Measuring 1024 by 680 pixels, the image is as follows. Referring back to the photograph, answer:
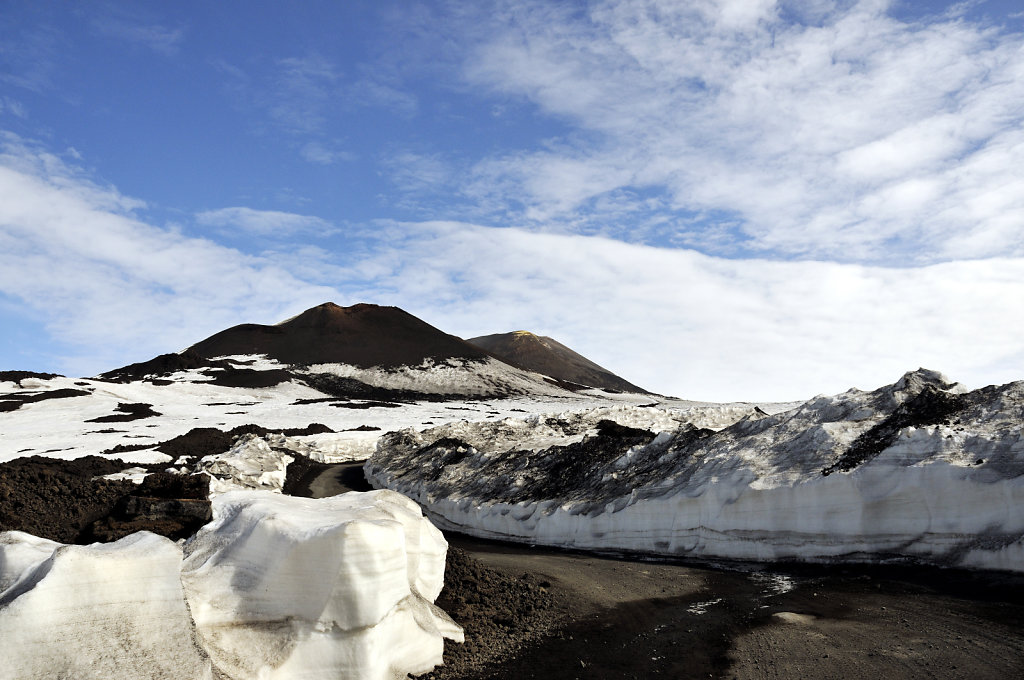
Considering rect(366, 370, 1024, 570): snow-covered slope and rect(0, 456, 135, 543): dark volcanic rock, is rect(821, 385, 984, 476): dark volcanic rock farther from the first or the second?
rect(0, 456, 135, 543): dark volcanic rock

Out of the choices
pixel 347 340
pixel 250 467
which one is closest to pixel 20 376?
pixel 250 467

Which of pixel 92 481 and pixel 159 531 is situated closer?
pixel 159 531

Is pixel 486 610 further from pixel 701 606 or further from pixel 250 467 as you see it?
pixel 250 467

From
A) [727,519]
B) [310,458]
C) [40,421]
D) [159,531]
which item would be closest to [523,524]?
[727,519]

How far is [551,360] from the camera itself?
456ft

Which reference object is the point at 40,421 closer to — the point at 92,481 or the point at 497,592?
the point at 92,481

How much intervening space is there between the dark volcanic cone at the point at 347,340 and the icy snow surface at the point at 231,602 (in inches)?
3445

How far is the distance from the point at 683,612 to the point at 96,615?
7.21 meters

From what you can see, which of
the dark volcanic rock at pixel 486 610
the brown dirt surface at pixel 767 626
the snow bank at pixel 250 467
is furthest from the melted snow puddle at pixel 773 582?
the snow bank at pixel 250 467

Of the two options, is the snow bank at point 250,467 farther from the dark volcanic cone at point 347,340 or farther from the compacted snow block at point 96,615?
the dark volcanic cone at point 347,340

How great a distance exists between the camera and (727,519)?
12453mm

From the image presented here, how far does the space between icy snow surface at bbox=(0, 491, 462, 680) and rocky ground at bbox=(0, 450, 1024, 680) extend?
1136mm

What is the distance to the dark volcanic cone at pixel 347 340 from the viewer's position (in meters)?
97.4

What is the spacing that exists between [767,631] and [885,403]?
7.74m
